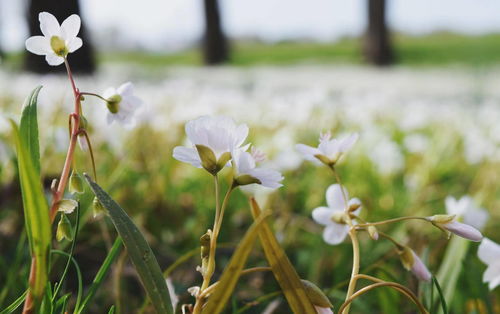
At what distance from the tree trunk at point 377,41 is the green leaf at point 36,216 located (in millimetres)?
17710

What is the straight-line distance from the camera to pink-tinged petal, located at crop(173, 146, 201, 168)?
1.99 feet

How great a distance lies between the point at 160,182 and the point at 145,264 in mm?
1525

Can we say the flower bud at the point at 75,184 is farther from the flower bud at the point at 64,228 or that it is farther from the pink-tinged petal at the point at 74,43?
the pink-tinged petal at the point at 74,43

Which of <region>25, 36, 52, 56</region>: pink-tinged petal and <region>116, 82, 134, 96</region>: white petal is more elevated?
<region>25, 36, 52, 56</region>: pink-tinged petal

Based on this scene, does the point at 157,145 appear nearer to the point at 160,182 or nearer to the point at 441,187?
the point at 160,182

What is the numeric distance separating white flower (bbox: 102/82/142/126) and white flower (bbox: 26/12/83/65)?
0.24 feet

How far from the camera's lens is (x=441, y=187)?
285 cm

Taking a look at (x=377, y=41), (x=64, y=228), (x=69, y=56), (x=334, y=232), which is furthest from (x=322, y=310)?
(x=377, y=41)

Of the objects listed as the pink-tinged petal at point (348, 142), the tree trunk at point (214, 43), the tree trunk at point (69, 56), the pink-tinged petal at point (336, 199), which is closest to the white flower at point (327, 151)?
the pink-tinged petal at point (348, 142)

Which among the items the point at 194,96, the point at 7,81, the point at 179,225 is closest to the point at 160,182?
the point at 179,225

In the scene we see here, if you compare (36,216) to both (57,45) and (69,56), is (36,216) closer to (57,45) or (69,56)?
(57,45)

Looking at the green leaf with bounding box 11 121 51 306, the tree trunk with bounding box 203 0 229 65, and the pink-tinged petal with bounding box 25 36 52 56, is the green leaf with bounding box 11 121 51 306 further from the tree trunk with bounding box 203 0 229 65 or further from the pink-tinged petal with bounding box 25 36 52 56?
the tree trunk with bounding box 203 0 229 65

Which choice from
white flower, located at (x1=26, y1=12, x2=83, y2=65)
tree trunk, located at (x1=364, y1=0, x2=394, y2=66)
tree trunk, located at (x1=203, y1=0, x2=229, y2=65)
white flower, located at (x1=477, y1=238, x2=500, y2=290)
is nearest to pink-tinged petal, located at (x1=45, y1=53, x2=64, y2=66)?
white flower, located at (x1=26, y1=12, x2=83, y2=65)

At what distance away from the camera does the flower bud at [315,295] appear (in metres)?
0.65
